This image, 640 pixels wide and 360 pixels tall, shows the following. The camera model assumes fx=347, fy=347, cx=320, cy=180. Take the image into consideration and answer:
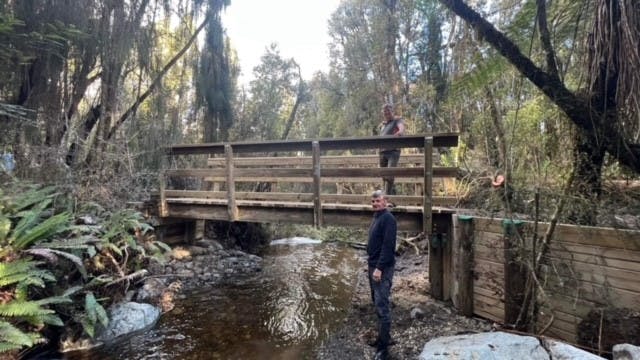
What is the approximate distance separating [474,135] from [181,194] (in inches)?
234

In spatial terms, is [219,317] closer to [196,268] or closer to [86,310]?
[86,310]

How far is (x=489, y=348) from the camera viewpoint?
8.87 feet

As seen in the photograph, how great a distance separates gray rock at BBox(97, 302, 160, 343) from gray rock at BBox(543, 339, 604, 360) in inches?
166

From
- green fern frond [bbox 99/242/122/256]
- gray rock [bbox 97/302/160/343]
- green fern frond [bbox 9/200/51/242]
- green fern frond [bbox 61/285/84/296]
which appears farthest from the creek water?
green fern frond [bbox 9/200/51/242]

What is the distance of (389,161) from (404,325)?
2.71 metres

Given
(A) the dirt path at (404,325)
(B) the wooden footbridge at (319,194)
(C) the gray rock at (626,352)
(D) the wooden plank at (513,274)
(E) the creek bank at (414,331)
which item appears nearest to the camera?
(C) the gray rock at (626,352)

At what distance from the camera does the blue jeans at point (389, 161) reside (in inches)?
227

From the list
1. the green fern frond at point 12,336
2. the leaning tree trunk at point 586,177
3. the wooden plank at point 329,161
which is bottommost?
the green fern frond at point 12,336

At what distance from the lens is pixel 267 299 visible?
17.9ft

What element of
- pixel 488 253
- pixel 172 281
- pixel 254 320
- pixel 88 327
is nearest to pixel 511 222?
pixel 488 253

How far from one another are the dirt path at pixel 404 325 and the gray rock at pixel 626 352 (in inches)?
53.7

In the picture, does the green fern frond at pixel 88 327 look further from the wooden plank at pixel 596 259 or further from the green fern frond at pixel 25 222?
the wooden plank at pixel 596 259

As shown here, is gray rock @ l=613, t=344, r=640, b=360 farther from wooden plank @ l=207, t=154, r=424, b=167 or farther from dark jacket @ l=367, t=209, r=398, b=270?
wooden plank @ l=207, t=154, r=424, b=167

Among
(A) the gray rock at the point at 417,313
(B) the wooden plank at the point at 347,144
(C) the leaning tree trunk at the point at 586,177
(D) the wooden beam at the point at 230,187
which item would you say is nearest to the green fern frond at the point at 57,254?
(D) the wooden beam at the point at 230,187
